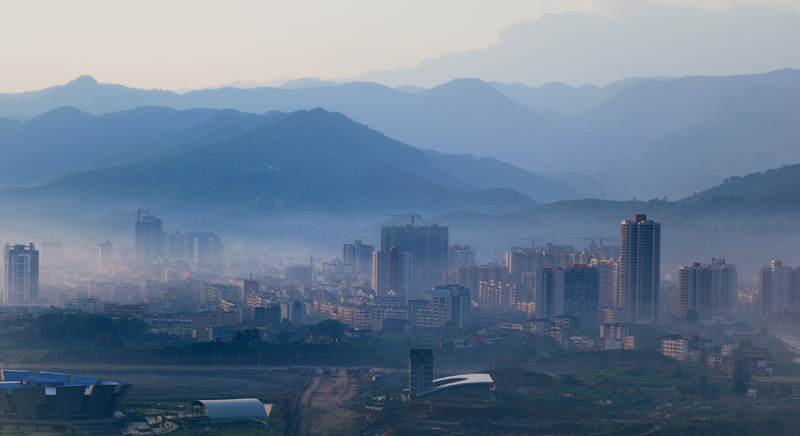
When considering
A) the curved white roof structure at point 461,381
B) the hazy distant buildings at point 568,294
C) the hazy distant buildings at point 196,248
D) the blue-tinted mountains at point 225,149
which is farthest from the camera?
the blue-tinted mountains at point 225,149

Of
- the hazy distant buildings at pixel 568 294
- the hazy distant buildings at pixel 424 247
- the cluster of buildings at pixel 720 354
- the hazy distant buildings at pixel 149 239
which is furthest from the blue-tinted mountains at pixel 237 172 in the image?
the cluster of buildings at pixel 720 354

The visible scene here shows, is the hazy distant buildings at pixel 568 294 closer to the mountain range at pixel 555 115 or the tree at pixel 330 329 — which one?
the tree at pixel 330 329

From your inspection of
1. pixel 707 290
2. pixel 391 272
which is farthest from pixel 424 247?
pixel 707 290

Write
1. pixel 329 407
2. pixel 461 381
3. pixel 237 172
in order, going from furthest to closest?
1. pixel 237 172
2. pixel 461 381
3. pixel 329 407

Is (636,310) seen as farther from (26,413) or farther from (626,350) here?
(26,413)

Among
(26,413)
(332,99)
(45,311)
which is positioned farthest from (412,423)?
(332,99)

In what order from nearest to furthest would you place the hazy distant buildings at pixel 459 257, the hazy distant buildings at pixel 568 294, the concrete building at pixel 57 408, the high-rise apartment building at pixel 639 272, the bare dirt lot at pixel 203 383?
1. the concrete building at pixel 57 408
2. the bare dirt lot at pixel 203 383
3. the hazy distant buildings at pixel 568 294
4. the high-rise apartment building at pixel 639 272
5. the hazy distant buildings at pixel 459 257

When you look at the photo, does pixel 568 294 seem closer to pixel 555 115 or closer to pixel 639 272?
pixel 639 272
